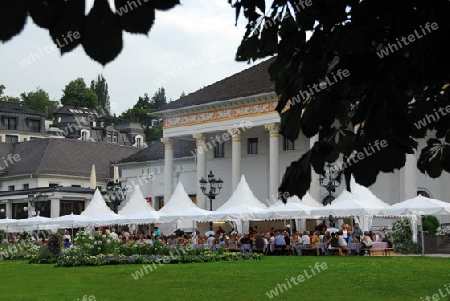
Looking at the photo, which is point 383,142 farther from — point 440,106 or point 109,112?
point 109,112

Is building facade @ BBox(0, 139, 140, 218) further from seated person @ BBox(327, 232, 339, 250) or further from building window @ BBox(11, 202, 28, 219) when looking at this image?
seated person @ BBox(327, 232, 339, 250)

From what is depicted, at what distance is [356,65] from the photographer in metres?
3.84

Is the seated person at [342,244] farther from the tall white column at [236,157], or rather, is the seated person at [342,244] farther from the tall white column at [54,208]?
the tall white column at [54,208]

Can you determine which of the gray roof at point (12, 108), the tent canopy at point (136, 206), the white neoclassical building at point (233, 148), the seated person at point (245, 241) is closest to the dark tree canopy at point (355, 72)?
the seated person at point (245, 241)

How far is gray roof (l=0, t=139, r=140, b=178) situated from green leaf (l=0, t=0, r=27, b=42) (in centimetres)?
7524

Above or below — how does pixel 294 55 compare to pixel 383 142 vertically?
above

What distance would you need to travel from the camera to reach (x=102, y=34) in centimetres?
254

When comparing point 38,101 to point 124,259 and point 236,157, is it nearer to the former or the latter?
point 236,157

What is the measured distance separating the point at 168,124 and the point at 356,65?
55213 millimetres

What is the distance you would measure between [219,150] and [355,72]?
57558 mm

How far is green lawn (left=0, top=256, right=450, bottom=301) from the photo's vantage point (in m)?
15.8

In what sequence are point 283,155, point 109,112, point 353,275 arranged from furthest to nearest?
point 109,112 < point 283,155 < point 353,275

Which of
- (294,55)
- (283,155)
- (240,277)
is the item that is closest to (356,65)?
(294,55)

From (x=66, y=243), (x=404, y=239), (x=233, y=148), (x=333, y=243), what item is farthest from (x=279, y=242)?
(x=233, y=148)
